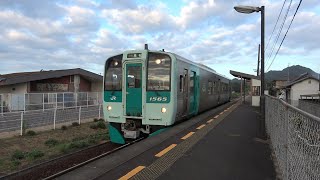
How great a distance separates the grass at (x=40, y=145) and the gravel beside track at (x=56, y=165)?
37.0 inches

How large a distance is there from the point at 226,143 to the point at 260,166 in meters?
2.64

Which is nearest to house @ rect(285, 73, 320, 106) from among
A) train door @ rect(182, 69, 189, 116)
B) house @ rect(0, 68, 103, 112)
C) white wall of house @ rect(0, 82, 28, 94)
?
house @ rect(0, 68, 103, 112)

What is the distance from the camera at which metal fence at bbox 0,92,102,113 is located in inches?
1031

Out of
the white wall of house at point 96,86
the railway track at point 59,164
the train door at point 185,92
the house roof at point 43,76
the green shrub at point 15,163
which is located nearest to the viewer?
the railway track at point 59,164

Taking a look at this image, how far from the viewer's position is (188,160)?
7438mm

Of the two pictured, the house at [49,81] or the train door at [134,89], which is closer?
the train door at [134,89]

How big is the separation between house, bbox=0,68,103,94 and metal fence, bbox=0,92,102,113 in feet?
10.5

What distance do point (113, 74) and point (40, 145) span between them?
18.1 ft

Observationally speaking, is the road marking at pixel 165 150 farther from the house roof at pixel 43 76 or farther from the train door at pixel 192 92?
the house roof at pixel 43 76

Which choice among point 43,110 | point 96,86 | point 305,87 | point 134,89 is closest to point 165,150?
point 134,89

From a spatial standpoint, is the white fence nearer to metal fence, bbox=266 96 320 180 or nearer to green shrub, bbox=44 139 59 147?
green shrub, bbox=44 139 59 147

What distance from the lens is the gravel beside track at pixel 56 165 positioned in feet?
31.1

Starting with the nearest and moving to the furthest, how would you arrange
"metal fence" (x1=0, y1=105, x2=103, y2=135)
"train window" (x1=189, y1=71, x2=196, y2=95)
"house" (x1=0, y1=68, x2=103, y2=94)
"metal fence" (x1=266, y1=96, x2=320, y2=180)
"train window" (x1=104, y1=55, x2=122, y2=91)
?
1. "metal fence" (x1=266, y1=96, x2=320, y2=180)
2. "train window" (x1=104, y1=55, x2=122, y2=91)
3. "train window" (x1=189, y1=71, x2=196, y2=95)
4. "metal fence" (x1=0, y1=105, x2=103, y2=135)
5. "house" (x1=0, y1=68, x2=103, y2=94)

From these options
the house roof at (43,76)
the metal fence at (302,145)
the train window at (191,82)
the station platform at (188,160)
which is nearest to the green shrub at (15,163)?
the station platform at (188,160)
